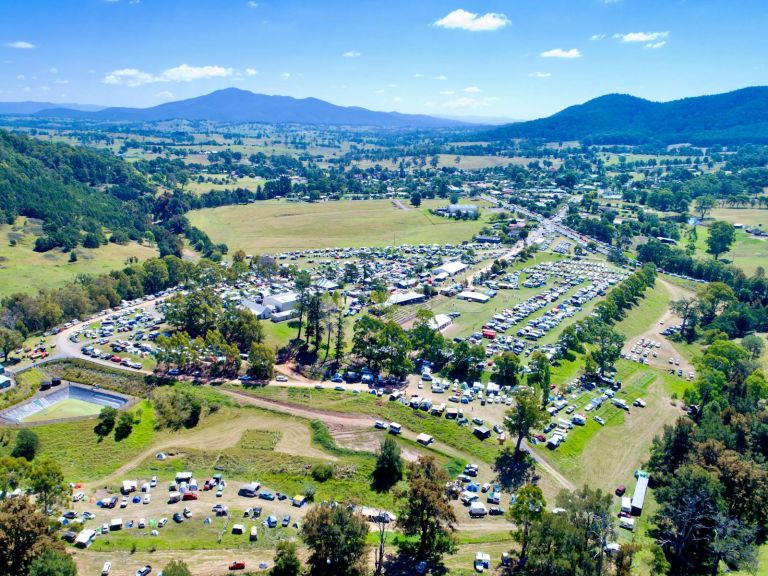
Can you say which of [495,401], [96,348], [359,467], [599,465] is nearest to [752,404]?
[599,465]

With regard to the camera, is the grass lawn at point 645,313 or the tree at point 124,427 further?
the grass lawn at point 645,313

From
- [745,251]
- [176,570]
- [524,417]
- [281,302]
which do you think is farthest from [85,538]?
[745,251]

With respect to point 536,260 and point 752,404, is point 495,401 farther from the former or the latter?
point 536,260

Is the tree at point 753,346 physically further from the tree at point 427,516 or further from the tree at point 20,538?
the tree at point 20,538

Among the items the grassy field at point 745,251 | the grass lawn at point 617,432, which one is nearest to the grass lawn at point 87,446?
the grass lawn at point 617,432

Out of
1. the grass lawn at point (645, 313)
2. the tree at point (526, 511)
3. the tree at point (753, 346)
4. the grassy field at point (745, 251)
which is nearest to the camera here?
the tree at point (526, 511)
